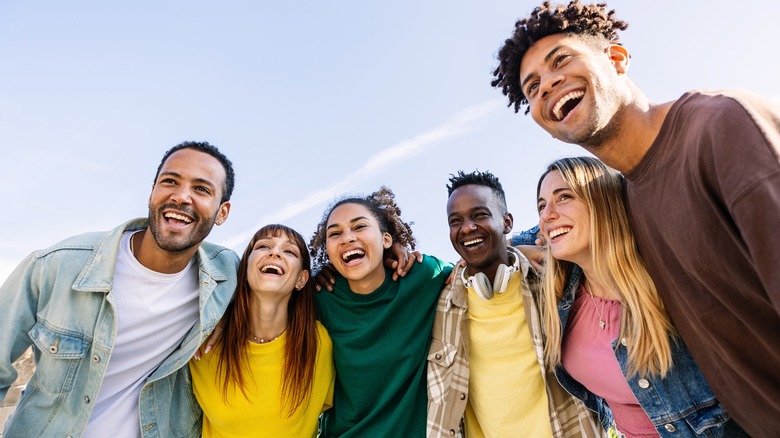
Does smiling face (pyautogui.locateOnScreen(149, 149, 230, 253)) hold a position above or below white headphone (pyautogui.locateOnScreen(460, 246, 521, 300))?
above

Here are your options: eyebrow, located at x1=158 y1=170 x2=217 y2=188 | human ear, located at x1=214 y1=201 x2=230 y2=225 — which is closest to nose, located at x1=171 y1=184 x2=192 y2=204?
eyebrow, located at x1=158 y1=170 x2=217 y2=188

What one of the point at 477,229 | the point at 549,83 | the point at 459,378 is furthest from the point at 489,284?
the point at 549,83

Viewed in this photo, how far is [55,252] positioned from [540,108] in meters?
3.88

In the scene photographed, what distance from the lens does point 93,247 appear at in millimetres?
3475

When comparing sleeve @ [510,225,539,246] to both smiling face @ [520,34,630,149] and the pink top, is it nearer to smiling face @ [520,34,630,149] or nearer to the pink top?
the pink top

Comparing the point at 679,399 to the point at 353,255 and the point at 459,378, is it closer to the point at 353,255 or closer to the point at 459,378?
the point at 459,378

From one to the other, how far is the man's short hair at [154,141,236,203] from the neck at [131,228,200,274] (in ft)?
1.97

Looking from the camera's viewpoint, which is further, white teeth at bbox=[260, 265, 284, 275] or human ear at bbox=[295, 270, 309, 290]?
human ear at bbox=[295, 270, 309, 290]

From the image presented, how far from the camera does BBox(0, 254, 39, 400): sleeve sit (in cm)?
299

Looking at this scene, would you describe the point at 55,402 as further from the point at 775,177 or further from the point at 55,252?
the point at 775,177

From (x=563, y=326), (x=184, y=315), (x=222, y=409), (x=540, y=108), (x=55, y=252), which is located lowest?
(x=222, y=409)

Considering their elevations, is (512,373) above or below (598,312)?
below

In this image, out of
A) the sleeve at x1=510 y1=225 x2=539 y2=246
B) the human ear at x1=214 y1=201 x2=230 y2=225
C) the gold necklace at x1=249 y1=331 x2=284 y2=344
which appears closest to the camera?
the gold necklace at x1=249 y1=331 x2=284 y2=344

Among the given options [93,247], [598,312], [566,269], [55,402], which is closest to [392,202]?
[566,269]
